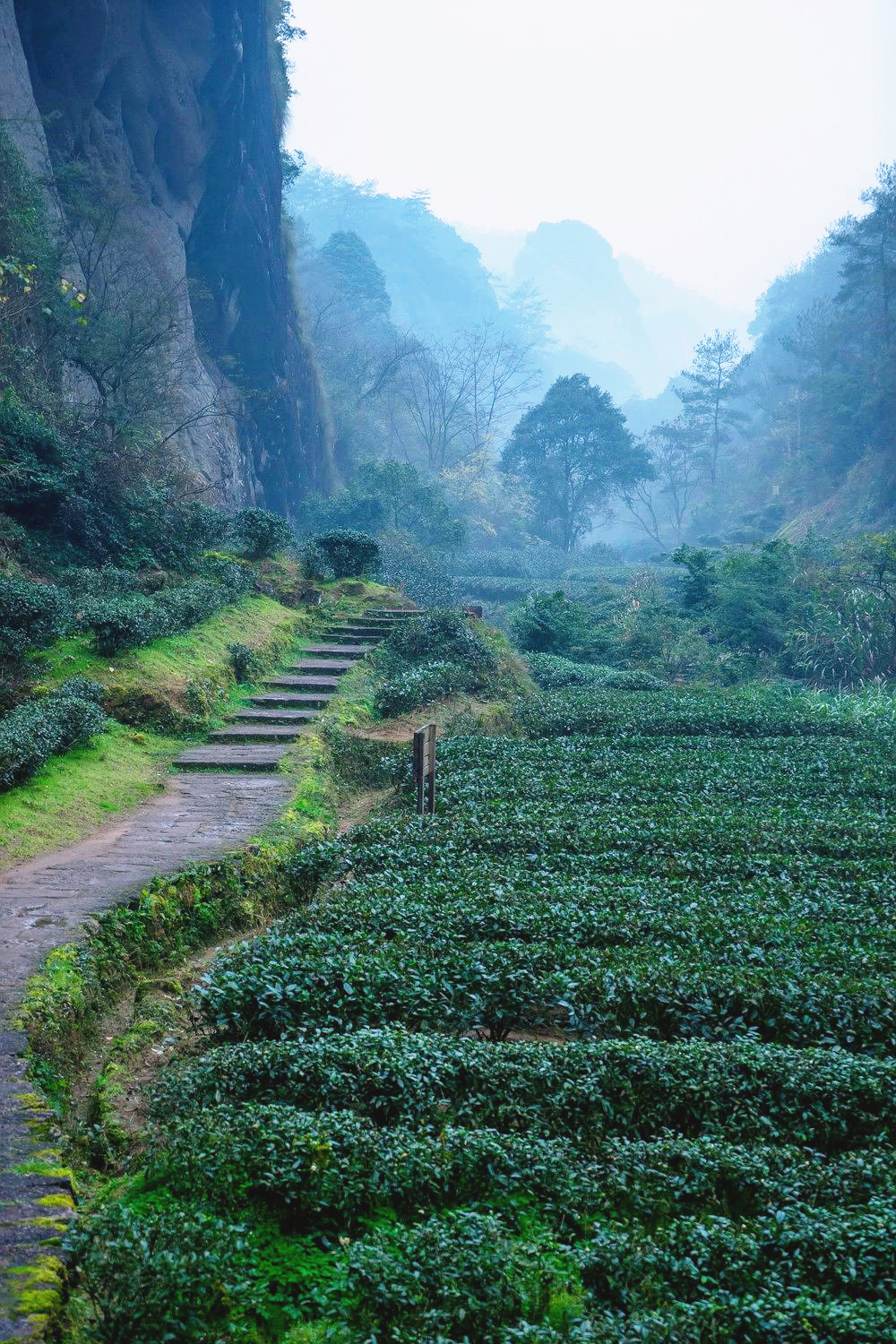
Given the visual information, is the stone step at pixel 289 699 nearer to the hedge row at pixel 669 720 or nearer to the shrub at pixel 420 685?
the shrub at pixel 420 685

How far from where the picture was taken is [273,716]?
36.8 ft

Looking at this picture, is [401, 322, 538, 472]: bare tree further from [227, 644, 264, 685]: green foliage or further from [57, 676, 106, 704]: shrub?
[57, 676, 106, 704]: shrub

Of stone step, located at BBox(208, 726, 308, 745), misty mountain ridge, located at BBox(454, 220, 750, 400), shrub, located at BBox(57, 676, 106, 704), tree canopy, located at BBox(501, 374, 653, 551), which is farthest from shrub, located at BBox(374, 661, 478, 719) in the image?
misty mountain ridge, located at BBox(454, 220, 750, 400)

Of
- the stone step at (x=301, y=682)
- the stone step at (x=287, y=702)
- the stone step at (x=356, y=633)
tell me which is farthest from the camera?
the stone step at (x=356, y=633)

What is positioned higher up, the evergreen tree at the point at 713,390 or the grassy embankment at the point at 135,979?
the evergreen tree at the point at 713,390

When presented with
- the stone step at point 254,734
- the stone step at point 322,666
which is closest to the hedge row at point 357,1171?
the stone step at point 254,734

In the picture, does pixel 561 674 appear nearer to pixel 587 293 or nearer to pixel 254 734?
pixel 254 734

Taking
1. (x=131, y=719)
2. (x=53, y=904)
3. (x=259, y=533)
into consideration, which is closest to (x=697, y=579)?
(x=259, y=533)

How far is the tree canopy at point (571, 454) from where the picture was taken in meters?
49.9

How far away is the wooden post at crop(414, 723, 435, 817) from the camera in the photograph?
771 centimetres

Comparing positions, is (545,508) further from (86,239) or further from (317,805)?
(317,805)

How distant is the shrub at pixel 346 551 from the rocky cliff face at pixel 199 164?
4306mm

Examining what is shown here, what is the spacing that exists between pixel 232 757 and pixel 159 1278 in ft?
23.9

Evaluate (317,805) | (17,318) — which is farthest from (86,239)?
(317,805)
